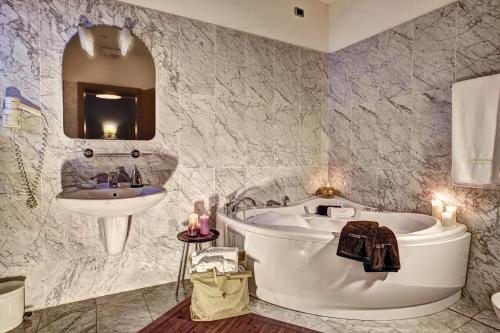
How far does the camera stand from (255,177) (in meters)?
2.86

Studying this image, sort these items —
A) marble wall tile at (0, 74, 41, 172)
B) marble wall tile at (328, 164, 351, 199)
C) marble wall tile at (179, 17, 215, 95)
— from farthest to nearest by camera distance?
marble wall tile at (328, 164, 351, 199) → marble wall tile at (179, 17, 215, 95) → marble wall tile at (0, 74, 41, 172)

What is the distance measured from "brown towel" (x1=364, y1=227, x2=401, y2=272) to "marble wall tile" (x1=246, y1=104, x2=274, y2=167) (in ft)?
4.46

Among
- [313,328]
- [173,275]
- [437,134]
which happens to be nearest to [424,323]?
[313,328]

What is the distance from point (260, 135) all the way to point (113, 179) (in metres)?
1.33

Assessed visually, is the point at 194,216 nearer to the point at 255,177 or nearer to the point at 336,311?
the point at 255,177

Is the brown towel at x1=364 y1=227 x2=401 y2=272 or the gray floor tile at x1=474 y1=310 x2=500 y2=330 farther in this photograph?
the gray floor tile at x1=474 y1=310 x2=500 y2=330

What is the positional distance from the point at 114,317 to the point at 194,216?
2.67 feet

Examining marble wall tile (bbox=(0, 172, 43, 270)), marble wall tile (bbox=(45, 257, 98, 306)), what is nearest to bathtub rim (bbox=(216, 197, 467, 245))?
marble wall tile (bbox=(45, 257, 98, 306))

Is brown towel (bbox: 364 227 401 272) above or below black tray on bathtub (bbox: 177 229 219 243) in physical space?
above

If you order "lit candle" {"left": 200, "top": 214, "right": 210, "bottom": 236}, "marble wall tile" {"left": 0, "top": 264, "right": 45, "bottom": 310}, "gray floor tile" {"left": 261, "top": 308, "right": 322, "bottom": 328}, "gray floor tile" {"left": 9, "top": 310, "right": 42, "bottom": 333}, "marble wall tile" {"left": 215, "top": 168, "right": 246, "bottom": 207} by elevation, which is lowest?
"gray floor tile" {"left": 9, "top": 310, "right": 42, "bottom": 333}

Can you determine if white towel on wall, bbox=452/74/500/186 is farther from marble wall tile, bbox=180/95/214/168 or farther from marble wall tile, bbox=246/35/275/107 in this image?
marble wall tile, bbox=180/95/214/168

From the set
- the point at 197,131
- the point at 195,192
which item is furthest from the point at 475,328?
the point at 197,131

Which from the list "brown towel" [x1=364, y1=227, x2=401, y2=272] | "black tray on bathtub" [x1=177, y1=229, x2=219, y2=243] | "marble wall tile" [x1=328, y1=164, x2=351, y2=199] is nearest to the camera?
"brown towel" [x1=364, y1=227, x2=401, y2=272]

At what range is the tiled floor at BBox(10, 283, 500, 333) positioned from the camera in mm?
1840
